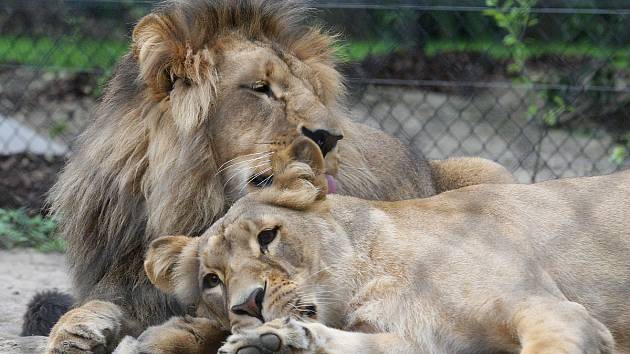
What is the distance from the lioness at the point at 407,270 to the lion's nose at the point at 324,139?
0.93ft

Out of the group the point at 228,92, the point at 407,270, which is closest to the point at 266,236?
the point at 407,270

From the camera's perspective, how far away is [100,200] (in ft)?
10.4

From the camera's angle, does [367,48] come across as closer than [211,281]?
No

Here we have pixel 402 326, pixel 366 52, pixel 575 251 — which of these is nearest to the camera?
pixel 402 326

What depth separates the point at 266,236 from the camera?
2.45 metres

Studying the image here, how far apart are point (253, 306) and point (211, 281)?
0.22 m

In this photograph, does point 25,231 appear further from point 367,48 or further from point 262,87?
point 262,87

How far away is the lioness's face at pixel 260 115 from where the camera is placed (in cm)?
296

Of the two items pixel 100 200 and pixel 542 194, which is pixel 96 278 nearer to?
pixel 100 200

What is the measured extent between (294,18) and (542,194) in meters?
0.98

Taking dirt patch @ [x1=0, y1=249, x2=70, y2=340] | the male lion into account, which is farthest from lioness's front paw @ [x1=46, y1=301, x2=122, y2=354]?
dirt patch @ [x1=0, y1=249, x2=70, y2=340]

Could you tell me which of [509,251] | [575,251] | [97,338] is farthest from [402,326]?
[97,338]

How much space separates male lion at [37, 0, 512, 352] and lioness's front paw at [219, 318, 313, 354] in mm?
742

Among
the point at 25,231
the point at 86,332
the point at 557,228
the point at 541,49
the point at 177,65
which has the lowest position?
the point at 25,231
